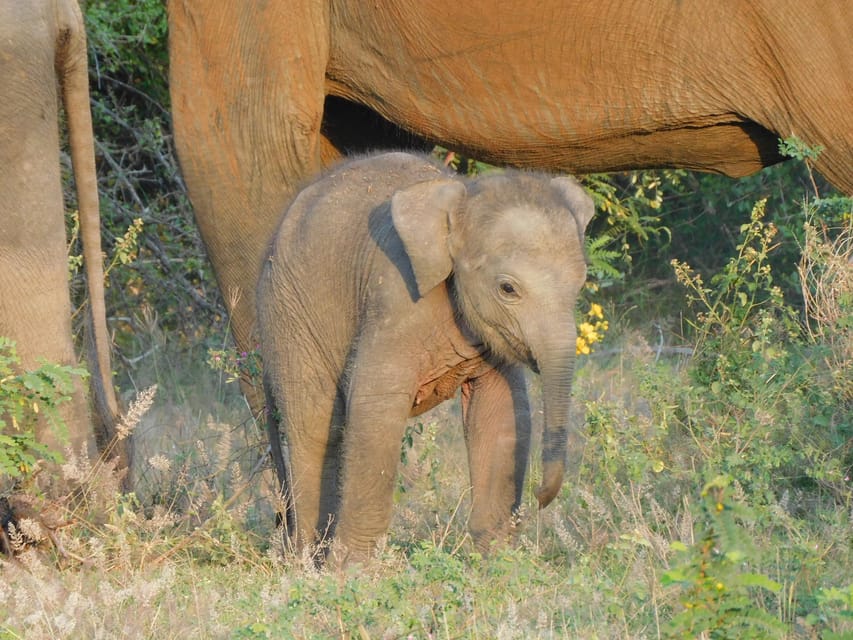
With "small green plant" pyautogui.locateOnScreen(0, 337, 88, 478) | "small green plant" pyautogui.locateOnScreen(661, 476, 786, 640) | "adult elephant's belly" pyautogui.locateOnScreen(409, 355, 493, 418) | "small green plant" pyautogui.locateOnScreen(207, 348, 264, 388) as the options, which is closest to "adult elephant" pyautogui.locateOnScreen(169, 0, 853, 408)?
"small green plant" pyautogui.locateOnScreen(207, 348, 264, 388)

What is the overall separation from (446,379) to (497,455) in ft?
0.98

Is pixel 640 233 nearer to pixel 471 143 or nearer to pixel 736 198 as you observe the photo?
pixel 736 198

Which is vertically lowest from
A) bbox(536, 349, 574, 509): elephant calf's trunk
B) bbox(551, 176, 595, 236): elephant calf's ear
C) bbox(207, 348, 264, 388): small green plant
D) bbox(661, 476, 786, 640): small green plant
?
bbox(207, 348, 264, 388): small green plant

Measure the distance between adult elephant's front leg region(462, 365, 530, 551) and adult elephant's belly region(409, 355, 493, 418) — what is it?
64 millimetres

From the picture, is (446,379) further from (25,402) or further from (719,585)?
(719,585)

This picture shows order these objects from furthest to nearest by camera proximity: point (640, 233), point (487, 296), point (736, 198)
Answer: point (736, 198) → point (640, 233) → point (487, 296)

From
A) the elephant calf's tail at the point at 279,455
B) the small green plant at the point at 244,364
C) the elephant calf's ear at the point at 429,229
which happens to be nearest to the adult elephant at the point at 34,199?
the elephant calf's tail at the point at 279,455

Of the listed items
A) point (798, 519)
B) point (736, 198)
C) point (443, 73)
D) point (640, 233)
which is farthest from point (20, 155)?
point (736, 198)

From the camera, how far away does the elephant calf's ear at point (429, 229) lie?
15.5ft

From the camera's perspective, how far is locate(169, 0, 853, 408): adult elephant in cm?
579

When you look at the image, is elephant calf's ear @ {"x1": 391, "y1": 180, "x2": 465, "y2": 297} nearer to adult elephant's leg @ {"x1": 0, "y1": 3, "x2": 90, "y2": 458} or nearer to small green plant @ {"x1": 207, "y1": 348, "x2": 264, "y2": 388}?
adult elephant's leg @ {"x1": 0, "y1": 3, "x2": 90, "y2": 458}

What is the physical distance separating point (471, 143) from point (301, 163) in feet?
2.25

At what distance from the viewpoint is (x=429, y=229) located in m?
4.74

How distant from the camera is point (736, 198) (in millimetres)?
9969
